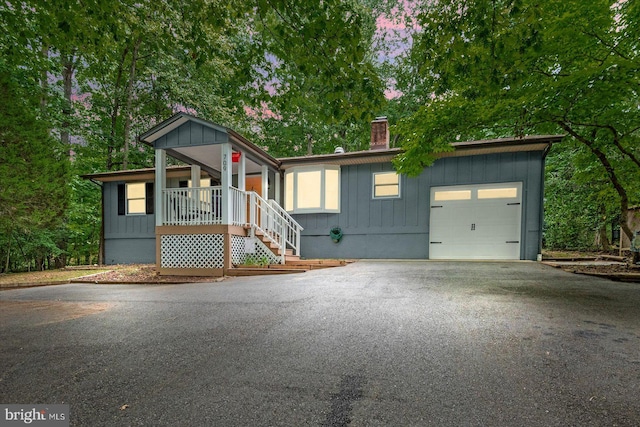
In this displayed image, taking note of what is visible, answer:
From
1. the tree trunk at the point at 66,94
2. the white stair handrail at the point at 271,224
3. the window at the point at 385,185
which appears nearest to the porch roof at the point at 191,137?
the white stair handrail at the point at 271,224

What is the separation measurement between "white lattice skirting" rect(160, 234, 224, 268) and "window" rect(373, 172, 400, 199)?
5295mm

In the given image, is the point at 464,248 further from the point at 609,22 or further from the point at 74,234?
the point at 74,234

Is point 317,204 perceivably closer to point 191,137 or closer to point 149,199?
point 191,137

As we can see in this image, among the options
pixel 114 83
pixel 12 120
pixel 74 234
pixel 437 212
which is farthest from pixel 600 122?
pixel 114 83

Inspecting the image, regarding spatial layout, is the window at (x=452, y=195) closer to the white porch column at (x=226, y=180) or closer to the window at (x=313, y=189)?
the window at (x=313, y=189)

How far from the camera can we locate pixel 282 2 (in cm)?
330

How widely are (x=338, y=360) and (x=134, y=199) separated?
39.7 ft

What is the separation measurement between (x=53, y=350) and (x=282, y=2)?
4.00 m

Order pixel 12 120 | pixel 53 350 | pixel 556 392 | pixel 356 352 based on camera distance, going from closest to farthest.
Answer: pixel 556 392 → pixel 356 352 → pixel 53 350 → pixel 12 120

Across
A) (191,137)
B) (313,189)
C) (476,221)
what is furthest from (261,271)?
(476,221)

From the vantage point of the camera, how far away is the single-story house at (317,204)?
7285 mm
